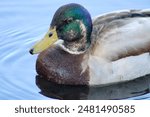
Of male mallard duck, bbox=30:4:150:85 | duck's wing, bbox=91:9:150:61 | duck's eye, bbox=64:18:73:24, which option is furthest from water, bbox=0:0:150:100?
duck's eye, bbox=64:18:73:24

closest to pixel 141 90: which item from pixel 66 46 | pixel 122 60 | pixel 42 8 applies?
pixel 122 60

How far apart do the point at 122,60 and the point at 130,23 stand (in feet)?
1.59

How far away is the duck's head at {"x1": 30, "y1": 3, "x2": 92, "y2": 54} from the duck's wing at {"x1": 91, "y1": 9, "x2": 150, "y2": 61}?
0.49 ft

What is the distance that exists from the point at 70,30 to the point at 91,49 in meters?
0.33

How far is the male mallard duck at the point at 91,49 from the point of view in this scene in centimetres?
846

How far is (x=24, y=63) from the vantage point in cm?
902

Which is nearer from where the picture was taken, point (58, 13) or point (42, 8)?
point (58, 13)

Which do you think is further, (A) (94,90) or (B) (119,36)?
(B) (119,36)

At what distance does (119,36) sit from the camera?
8578 mm

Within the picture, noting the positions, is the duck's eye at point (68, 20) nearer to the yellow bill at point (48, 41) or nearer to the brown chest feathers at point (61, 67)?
the yellow bill at point (48, 41)

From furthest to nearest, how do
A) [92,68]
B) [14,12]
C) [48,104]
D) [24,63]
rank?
[14,12] → [24,63] → [92,68] → [48,104]

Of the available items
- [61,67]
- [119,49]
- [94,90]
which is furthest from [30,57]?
[119,49]

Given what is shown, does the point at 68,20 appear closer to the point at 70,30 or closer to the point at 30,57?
the point at 70,30

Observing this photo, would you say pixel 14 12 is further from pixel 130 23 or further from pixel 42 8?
pixel 130 23
